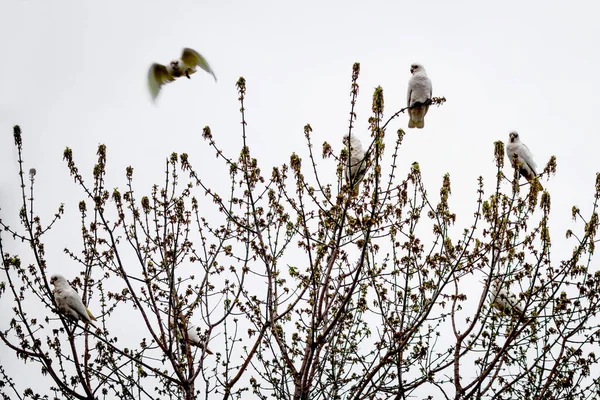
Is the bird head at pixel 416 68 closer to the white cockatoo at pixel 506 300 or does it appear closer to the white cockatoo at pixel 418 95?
the white cockatoo at pixel 418 95

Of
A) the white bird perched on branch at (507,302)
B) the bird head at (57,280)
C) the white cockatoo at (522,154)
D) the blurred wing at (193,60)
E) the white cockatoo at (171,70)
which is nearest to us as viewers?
the white bird perched on branch at (507,302)

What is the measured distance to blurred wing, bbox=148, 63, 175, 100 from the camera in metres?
8.21

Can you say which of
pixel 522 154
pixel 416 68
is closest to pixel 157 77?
pixel 416 68

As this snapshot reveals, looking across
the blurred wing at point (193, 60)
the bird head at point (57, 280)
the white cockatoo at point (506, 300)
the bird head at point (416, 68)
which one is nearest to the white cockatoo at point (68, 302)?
→ the bird head at point (57, 280)

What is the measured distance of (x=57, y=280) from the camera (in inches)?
332

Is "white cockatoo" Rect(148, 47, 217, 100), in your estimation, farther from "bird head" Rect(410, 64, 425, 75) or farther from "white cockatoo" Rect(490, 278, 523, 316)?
"white cockatoo" Rect(490, 278, 523, 316)

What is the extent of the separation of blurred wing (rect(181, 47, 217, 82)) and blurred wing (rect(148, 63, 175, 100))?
0.31 m

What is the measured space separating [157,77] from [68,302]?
3060mm

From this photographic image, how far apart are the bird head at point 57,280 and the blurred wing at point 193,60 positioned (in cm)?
327

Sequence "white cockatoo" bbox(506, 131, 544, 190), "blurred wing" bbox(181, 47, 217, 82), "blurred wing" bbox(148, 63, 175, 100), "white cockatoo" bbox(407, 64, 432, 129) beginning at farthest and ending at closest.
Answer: "white cockatoo" bbox(506, 131, 544, 190), "white cockatoo" bbox(407, 64, 432, 129), "blurred wing" bbox(148, 63, 175, 100), "blurred wing" bbox(181, 47, 217, 82)

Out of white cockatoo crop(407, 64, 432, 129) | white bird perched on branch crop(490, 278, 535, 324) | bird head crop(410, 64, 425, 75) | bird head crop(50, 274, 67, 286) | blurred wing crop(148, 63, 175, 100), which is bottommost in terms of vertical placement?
white bird perched on branch crop(490, 278, 535, 324)

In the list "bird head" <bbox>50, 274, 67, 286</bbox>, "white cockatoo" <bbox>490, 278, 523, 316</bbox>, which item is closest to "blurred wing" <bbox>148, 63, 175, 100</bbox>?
"bird head" <bbox>50, 274, 67, 286</bbox>

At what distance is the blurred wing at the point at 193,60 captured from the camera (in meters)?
7.83

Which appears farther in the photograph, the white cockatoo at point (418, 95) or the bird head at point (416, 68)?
the bird head at point (416, 68)
